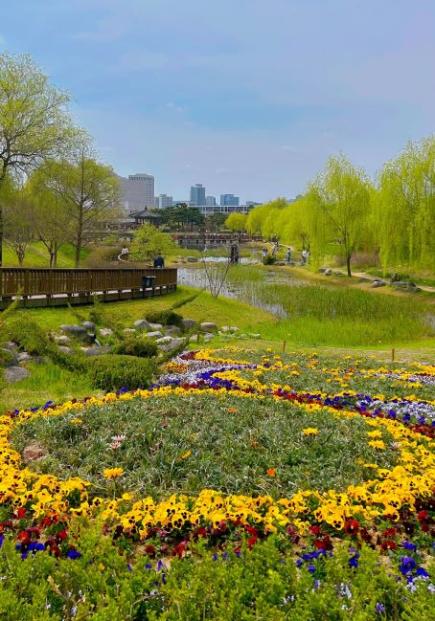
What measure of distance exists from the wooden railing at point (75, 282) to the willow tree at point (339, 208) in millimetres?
18445

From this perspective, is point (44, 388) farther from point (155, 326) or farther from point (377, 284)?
point (377, 284)

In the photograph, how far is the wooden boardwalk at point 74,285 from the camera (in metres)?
14.1

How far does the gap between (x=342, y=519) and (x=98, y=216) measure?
2887 cm

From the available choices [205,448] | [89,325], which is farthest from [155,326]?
[205,448]

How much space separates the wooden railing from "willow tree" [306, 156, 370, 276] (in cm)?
1845

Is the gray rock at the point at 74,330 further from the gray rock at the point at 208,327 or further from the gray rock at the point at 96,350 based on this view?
the gray rock at the point at 208,327

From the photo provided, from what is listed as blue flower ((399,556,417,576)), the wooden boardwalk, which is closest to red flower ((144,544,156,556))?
blue flower ((399,556,417,576))

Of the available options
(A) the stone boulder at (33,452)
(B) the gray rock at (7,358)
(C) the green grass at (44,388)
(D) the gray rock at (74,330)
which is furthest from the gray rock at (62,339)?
(A) the stone boulder at (33,452)

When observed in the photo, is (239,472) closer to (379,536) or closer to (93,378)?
(379,536)

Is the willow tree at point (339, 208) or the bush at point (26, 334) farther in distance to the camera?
the willow tree at point (339, 208)

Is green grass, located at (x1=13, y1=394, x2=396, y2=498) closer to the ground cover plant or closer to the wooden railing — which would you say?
the ground cover plant

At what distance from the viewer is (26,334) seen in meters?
8.35

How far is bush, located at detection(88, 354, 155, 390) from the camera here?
673 centimetres

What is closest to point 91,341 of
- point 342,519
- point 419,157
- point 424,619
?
point 342,519
